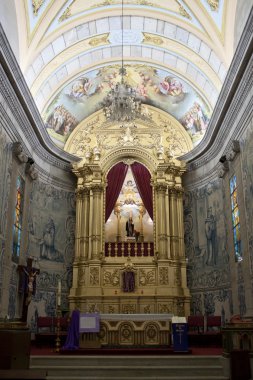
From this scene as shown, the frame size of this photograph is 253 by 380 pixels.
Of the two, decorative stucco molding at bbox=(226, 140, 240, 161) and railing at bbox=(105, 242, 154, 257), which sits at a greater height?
decorative stucco molding at bbox=(226, 140, 240, 161)

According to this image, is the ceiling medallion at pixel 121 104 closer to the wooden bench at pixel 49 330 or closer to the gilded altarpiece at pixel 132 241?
the gilded altarpiece at pixel 132 241

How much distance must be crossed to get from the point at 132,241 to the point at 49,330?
14.0ft

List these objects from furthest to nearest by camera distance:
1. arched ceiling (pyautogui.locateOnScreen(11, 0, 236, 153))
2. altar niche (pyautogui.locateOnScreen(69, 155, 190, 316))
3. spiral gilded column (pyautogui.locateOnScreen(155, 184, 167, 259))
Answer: spiral gilded column (pyautogui.locateOnScreen(155, 184, 167, 259)), altar niche (pyautogui.locateOnScreen(69, 155, 190, 316)), arched ceiling (pyautogui.locateOnScreen(11, 0, 236, 153))

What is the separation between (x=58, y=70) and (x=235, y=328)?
11.3 meters

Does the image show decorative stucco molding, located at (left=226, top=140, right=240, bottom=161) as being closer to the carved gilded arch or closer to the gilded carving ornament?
the carved gilded arch

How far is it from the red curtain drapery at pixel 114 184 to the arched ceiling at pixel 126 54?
261cm

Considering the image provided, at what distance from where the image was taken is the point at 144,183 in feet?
52.6

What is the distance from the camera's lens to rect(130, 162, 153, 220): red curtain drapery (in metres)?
15.8

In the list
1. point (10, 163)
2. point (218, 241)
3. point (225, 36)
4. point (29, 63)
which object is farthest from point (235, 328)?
point (29, 63)

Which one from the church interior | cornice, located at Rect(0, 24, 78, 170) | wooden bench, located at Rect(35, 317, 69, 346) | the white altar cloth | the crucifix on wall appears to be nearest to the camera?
cornice, located at Rect(0, 24, 78, 170)

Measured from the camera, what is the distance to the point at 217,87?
14.5m

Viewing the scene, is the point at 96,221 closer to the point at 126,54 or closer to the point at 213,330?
the point at 213,330

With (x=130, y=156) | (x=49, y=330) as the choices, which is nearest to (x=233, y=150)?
(x=130, y=156)

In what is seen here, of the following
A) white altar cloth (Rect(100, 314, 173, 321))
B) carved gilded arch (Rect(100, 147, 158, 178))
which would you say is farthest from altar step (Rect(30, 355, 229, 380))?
carved gilded arch (Rect(100, 147, 158, 178))
